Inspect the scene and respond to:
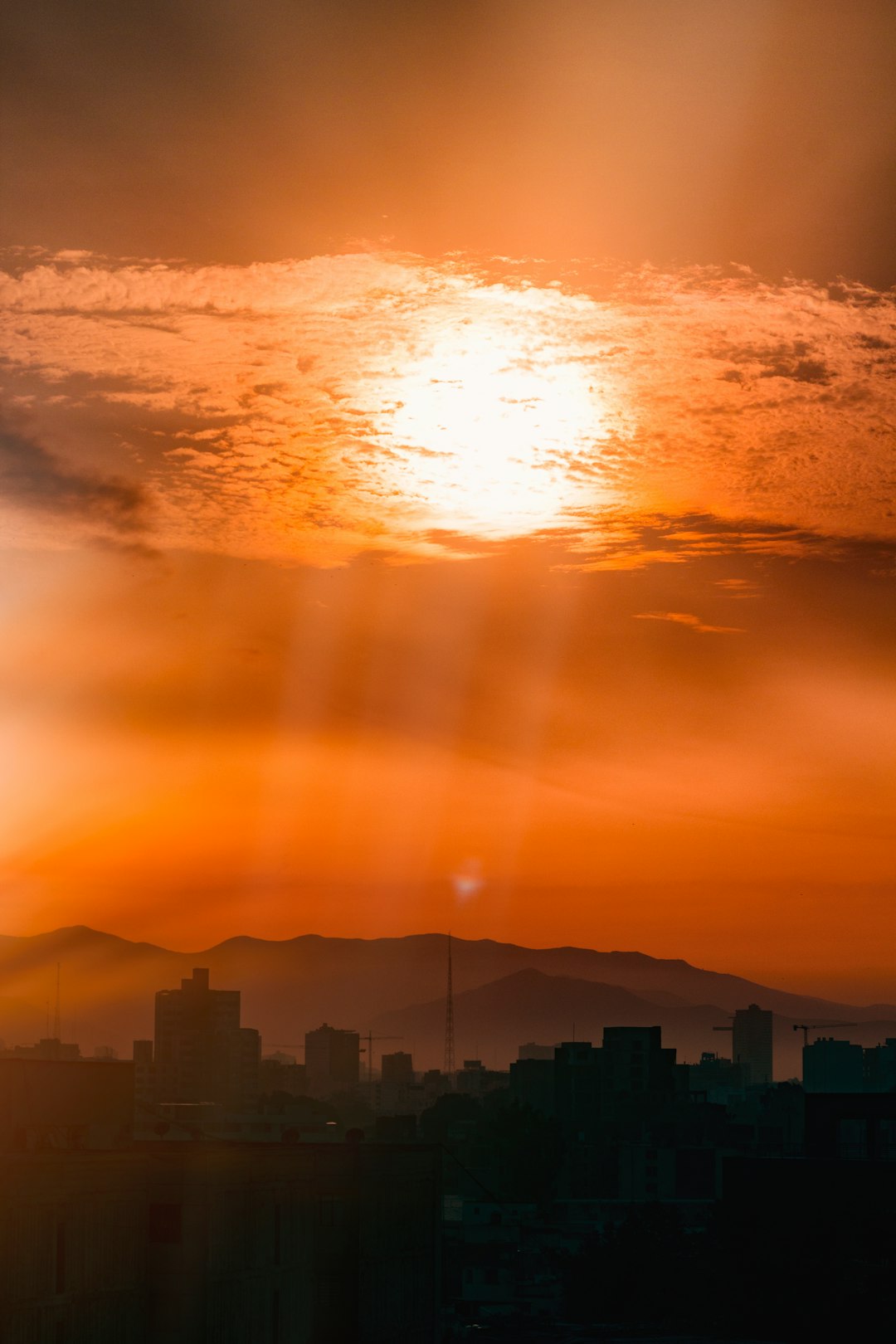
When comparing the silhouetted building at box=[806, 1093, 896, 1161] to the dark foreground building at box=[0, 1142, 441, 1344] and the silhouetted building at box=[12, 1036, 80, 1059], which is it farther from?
the silhouetted building at box=[12, 1036, 80, 1059]

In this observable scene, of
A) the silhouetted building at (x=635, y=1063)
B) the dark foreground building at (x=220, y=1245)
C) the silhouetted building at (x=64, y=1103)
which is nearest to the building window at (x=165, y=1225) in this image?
the dark foreground building at (x=220, y=1245)

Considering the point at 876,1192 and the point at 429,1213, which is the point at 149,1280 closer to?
the point at 429,1213

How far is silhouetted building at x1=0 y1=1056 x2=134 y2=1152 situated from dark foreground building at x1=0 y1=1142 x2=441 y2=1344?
88.1 inches

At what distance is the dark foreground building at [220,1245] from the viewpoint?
98.4 feet

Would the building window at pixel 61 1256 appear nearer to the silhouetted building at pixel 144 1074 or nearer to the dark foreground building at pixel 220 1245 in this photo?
the dark foreground building at pixel 220 1245

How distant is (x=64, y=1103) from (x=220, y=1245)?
679 cm

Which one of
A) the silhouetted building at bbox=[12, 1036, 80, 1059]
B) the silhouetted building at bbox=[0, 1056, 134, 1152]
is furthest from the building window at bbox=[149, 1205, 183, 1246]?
the silhouetted building at bbox=[12, 1036, 80, 1059]

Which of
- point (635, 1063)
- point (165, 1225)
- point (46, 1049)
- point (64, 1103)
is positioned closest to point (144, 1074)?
point (635, 1063)

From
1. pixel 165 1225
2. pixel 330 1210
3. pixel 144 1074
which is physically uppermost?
pixel 165 1225

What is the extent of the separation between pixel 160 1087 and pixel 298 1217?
137 meters

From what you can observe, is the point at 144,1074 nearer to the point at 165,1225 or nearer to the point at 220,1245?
the point at 220,1245

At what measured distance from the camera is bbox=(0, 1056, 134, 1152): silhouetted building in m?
36.5

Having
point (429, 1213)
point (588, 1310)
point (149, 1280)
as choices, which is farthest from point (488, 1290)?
point (149, 1280)

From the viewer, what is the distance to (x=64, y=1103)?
3947 centimetres
